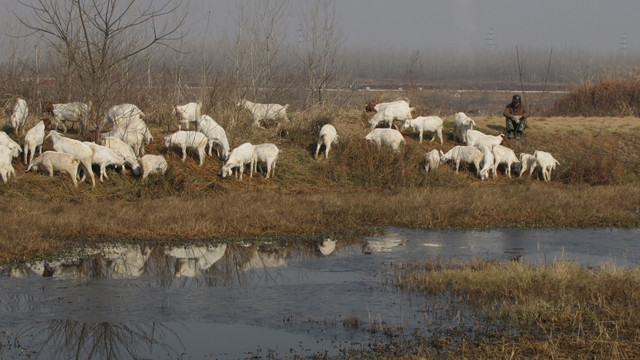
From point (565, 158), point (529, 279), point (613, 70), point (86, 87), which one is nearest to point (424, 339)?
point (529, 279)

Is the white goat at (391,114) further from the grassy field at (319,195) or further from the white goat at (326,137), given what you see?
the white goat at (326,137)

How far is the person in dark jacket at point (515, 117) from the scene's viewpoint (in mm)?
24020

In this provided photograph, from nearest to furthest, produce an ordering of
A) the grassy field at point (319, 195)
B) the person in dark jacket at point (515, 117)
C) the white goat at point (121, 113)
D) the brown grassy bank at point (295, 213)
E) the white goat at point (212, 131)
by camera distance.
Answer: the brown grassy bank at point (295, 213) < the grassy field at point (319, 195) < the white goat at point (121, 113) < the white goat at point (212, 131) < the person in dark jacket at point (515, 117)

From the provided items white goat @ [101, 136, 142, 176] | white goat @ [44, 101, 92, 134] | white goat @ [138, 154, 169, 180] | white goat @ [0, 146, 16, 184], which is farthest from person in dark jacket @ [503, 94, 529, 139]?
white goat @ [0, 146, 16, 184]

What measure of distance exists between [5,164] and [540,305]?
38.9 ft

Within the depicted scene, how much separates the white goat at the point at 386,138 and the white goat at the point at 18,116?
873 centimetres

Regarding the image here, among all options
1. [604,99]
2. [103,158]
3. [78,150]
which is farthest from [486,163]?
[604,99]

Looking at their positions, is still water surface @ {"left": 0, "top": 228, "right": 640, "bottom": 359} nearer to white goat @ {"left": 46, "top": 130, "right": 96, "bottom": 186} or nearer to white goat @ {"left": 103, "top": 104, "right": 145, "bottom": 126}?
white goat @ {"left": 46, "top": 130, "right": 96, "bottom": 186}

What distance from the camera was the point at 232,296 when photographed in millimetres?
10578

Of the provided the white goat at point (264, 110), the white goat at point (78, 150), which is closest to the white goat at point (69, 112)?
the white goat at point (78, 150)

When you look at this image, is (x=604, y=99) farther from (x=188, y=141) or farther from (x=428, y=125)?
(x=188, y=141)

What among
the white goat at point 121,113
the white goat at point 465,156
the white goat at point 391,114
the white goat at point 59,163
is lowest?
the white goat at point 465,156

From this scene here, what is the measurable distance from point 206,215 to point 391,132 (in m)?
8.18

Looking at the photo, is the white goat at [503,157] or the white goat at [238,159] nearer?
the white goat at [238,159]
